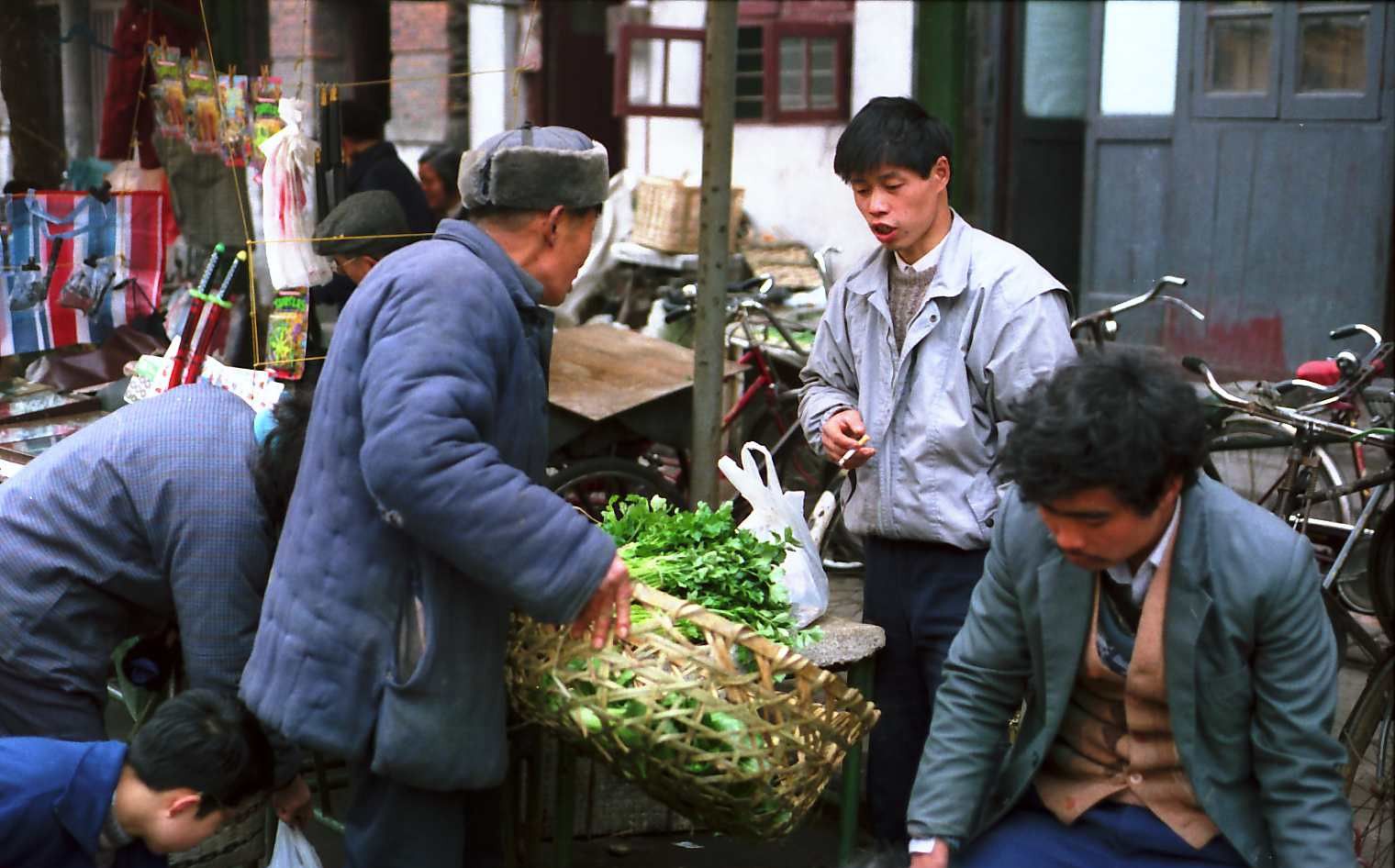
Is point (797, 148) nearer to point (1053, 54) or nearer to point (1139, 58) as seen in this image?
point (1053, 54)

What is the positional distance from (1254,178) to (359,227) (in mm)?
5241

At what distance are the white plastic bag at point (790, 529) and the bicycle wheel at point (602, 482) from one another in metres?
2.49

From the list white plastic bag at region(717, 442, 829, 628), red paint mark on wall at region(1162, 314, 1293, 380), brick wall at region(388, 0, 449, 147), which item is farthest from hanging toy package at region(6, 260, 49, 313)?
brick wall at region(388, 0, 449, 147)

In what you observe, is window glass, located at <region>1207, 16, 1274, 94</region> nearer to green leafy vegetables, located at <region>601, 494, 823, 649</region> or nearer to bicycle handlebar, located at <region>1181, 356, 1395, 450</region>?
bicycle handlebar, located at <region>1181, 356, 1395, 450</region>

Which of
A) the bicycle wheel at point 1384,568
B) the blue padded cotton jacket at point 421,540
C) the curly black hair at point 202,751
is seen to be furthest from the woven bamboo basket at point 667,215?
the curly black hair at point 202,751

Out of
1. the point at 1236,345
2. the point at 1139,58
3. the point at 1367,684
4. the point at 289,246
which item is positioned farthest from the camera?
the point at 1139,58

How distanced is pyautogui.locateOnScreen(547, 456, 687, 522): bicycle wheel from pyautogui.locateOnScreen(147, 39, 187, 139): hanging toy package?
176 cm

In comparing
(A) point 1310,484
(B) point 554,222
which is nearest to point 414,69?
(A) point 1310,484

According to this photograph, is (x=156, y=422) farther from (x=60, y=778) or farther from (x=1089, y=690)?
(x=1089, y=690)

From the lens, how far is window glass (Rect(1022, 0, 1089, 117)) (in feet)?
31.1

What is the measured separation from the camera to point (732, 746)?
2645 mm

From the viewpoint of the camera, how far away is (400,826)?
2.77 m

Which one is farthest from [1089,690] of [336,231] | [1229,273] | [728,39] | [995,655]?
[1229,273]

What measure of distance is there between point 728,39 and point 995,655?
95.9 inches
